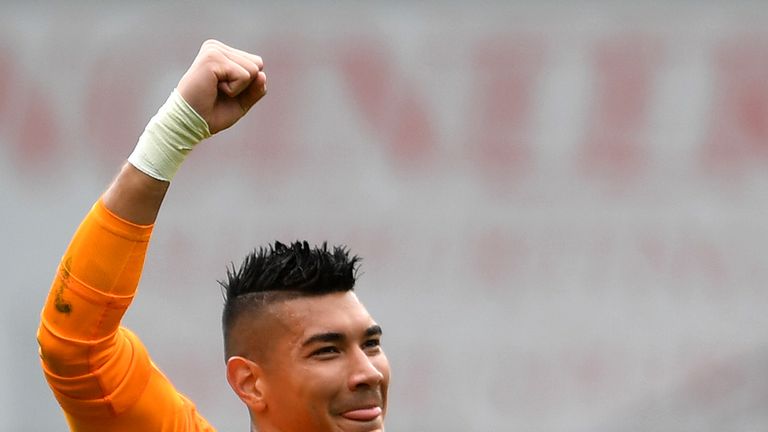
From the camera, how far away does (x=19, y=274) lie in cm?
736

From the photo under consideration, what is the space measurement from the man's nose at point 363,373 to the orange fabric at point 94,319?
1.61 feet

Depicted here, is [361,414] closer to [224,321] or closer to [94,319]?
[224,321]

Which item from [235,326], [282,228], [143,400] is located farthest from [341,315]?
[282,228]

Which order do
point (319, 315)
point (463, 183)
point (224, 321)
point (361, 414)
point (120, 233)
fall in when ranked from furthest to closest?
point (463, 183), point (224, 321), point (319, 315), point (361, 414), point (120, 233)

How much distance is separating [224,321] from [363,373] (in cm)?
41

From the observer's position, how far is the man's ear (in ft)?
11.6

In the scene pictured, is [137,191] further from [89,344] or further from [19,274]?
[19,274]

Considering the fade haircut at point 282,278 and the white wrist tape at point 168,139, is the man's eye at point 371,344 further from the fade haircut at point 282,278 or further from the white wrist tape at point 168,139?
the white wrist tape at point 168,139

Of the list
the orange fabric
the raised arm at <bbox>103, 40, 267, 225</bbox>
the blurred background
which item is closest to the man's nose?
the orange fabric

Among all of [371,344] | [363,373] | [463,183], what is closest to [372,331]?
[371,344]

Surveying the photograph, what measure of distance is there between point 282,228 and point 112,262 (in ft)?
14.5

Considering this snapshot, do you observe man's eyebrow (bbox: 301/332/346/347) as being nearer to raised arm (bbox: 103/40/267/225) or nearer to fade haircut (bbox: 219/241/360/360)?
fade haircut (bbox: 219/241/360/360)

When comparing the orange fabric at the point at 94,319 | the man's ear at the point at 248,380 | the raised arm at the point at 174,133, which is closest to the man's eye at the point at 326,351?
the man's ear at the point at 248,380

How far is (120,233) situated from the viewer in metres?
3.08
